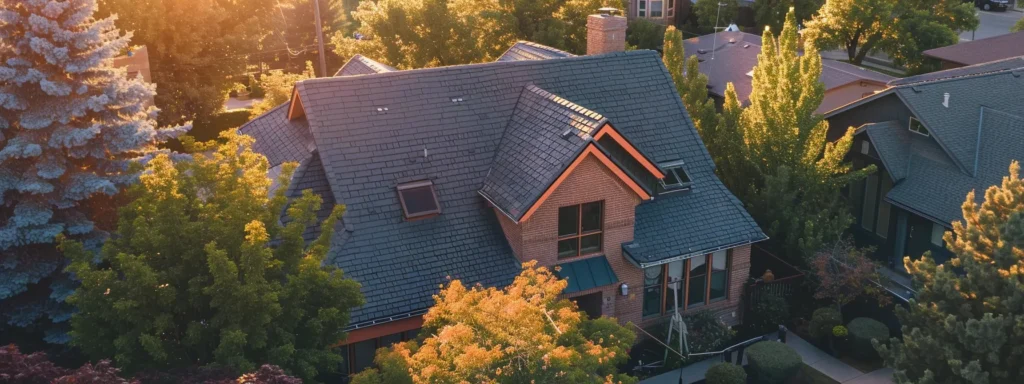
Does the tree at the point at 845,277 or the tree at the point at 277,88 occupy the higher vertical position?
the tree at the point at 277,88

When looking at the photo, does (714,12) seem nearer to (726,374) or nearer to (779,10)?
(779,10)

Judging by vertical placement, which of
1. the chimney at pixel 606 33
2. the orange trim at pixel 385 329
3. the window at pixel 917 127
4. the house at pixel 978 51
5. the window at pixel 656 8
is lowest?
the orange trim at pixel 385 329

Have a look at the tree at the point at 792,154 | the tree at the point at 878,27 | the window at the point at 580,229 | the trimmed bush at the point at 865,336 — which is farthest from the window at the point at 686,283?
the tree at the point at 878,27

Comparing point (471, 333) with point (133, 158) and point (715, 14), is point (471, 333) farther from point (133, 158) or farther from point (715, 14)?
point (715, 14)

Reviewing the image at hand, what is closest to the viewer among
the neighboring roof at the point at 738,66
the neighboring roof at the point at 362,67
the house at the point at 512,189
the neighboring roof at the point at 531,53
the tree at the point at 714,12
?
the house at the point at 512,189

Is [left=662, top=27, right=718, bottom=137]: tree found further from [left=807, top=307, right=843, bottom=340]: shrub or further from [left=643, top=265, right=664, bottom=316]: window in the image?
[left=807, top=307, right=843, bottom=340]: shrub

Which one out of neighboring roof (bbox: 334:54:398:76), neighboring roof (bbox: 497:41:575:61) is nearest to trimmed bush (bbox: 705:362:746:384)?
neighboring roof (bbox: 497:41:575:61)

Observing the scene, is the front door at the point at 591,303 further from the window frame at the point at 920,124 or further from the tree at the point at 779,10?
the tree at the point at 779,10

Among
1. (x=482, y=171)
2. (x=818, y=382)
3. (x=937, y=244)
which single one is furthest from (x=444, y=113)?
(x=937, y=244)
